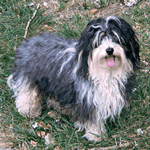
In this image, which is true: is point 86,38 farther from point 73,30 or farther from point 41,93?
point 73,30

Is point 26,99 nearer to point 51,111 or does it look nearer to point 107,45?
point 51,111

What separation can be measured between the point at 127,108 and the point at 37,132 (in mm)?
1390

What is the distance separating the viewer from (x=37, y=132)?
145 inches

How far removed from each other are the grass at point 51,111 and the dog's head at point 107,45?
98 cm

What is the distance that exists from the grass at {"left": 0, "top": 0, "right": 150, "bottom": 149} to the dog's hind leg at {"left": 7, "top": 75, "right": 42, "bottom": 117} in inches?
5.2

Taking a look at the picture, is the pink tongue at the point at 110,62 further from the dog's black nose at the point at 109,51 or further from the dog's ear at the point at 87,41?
the dog's ear at the point at 87,41

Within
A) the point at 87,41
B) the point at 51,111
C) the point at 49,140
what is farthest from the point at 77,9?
the point at 49,140

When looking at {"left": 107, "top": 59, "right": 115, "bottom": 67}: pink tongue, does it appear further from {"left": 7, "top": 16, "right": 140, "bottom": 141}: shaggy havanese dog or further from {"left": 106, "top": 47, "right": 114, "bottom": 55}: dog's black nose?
{"left": 106, "top": 47, "right": 114, "bottom": 55}: dog's black nose

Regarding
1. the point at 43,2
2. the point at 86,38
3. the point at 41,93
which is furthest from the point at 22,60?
the point at 43,2

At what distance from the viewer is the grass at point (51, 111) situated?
11.1 ft

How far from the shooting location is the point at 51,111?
3.91 m

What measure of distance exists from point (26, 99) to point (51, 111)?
56 centimetres

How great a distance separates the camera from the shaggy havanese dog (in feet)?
8.49

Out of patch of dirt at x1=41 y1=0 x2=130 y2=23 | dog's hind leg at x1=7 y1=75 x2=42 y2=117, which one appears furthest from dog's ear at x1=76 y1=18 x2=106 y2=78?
patch of dirt at x1=41 y1=0 x2=130 y2=23
